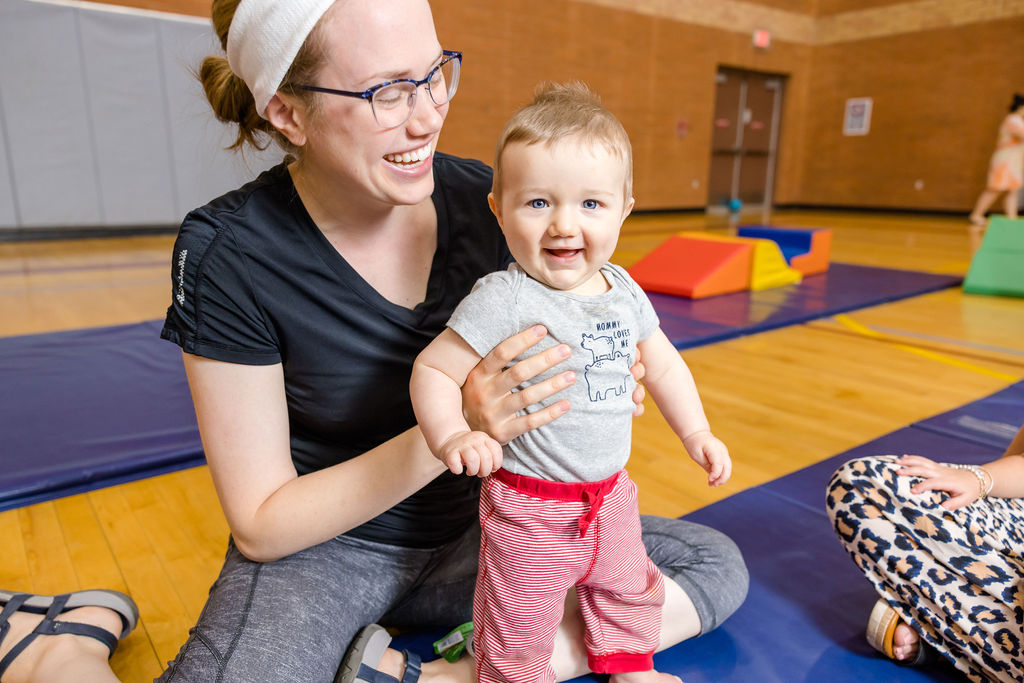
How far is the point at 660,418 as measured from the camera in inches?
95.2

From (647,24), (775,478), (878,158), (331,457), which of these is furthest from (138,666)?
(878,158)

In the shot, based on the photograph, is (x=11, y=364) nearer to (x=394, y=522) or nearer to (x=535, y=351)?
(x=394, y=522)

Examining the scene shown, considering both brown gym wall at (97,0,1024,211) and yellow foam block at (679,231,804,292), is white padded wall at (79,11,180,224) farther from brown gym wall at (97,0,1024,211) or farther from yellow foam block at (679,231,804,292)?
yellow foam block at (679,231,804,292)

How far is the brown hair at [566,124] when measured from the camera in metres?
0.93

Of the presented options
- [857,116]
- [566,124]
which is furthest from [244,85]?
[857,116]

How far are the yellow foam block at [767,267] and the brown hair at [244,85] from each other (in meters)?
3.66

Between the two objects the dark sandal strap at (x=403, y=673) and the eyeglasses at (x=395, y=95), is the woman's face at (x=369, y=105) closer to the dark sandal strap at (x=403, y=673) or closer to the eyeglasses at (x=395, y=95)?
the eyeglasses at (x=395, y=95)

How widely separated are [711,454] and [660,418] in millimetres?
1344

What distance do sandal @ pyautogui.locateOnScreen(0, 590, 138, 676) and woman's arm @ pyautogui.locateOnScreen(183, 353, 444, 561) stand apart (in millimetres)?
385

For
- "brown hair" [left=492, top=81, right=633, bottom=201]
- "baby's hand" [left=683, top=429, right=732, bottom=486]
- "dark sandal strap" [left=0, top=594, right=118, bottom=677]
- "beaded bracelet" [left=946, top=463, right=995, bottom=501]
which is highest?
"brown hair" [left=492, top=81, right=633, bottom=201]

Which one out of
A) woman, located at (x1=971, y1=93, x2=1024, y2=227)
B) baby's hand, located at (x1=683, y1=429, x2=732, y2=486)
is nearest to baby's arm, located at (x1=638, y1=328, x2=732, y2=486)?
baby's hand, located at (x1=683, y1=429, x2=732, y2=486)

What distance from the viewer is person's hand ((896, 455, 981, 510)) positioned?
1143mm

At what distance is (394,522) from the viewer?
120cm

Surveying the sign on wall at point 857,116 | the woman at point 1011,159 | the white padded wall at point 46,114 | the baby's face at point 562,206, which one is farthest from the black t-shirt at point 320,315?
the sign on wall at point 857,116
